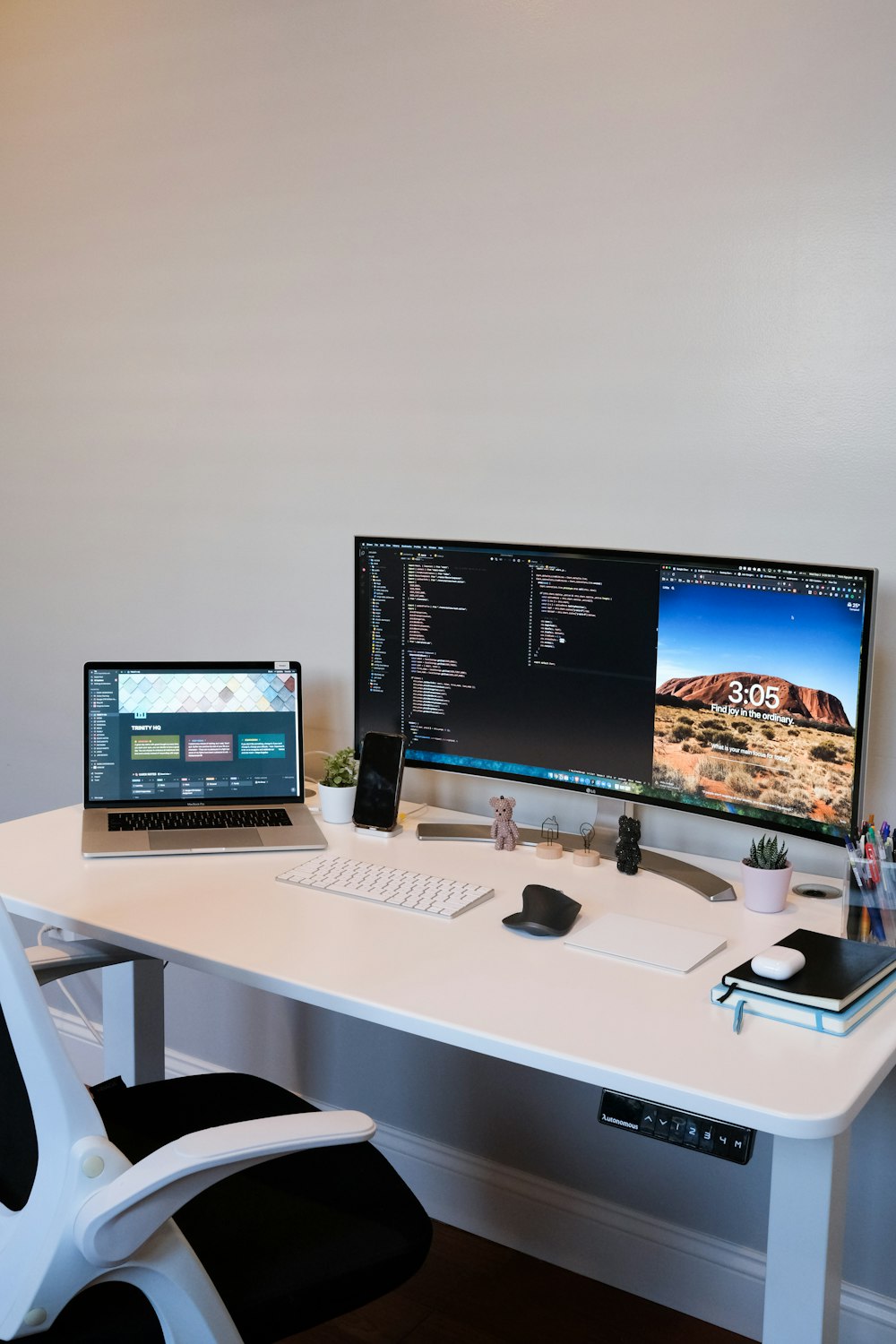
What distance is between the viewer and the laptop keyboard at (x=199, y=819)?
6.93 feet

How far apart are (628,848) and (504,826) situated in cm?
22

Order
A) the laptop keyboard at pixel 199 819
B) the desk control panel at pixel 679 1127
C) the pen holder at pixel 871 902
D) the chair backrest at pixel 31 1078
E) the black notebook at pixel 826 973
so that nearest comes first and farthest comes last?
the chair backrest at pixel 31 1078, the desk control panel at pixel 679 1127, the black notebook at pixel 826 973, the pen holder at pixel 871 902, the laptop keyboard at pixel 199 819

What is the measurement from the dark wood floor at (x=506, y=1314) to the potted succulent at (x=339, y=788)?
865mm

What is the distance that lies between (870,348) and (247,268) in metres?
1.25

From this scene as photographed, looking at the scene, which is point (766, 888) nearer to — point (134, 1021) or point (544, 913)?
point (544, 913)

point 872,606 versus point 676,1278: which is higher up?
point 872,606

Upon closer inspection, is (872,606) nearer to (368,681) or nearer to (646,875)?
(646,875)

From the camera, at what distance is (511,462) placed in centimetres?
218

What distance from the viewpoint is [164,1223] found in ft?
4.03

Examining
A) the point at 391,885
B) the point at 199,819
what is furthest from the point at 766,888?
the point at 199,819

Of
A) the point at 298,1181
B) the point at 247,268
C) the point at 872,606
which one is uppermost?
the point at 247,268

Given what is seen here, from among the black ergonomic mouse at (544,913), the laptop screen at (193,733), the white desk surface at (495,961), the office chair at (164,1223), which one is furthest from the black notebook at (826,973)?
the laptop screen at (193,733)

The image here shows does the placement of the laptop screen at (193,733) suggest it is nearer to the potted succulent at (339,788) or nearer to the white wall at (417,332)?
the potted succulent at (339,788)

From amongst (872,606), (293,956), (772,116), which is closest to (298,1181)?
(293,956)
